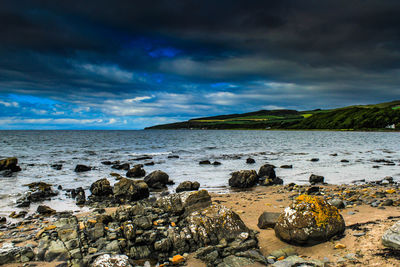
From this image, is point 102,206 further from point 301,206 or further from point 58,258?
point 301,206

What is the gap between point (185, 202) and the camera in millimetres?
9781

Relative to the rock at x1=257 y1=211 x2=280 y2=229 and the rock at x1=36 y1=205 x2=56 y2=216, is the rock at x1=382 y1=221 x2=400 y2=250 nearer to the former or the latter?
the rock at x1=257 y1=211 x2=280 y2=229

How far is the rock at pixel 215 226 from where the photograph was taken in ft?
24.3

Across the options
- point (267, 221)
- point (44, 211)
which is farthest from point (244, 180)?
point (44, 211)

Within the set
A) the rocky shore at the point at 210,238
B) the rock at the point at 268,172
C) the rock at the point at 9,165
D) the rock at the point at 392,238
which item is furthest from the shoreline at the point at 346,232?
the rock at the point at 9,165

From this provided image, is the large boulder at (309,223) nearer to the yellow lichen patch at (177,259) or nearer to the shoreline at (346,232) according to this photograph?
the shoreline at (346,232)

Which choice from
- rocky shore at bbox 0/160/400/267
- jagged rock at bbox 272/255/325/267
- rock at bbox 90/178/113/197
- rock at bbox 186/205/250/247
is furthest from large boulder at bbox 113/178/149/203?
jagged rock at bbox 272/255/325/267

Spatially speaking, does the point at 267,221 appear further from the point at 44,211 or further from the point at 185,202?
the point at 44,211

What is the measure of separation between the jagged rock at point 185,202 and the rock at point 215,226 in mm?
1596

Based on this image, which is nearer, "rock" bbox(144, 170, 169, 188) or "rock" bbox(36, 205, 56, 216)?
"rock" bbox(36, 205, 56, 216)

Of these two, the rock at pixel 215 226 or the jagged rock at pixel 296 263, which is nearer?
the jagged rock at pixel 296 263

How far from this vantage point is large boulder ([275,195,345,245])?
6.91 meters

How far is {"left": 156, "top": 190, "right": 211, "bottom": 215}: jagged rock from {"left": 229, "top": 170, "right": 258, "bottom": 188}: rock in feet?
27.1

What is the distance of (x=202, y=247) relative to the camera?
23.5 ft
